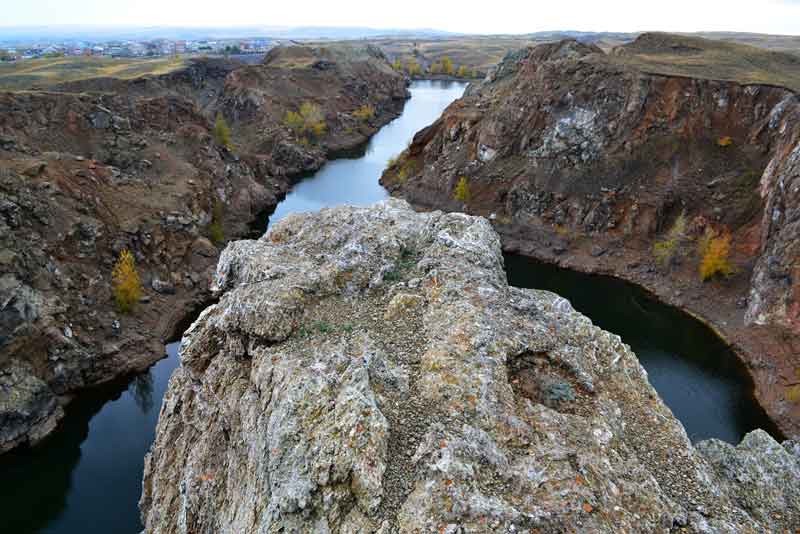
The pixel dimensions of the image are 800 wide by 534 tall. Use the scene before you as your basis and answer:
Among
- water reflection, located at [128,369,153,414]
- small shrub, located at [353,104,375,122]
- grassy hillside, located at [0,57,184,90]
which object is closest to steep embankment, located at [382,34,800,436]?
water reflection, located at [128,369,153,414]

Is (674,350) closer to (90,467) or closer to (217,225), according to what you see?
(90,467)

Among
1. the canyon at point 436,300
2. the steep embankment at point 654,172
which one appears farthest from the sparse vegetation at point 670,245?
the canyon at point 436,300

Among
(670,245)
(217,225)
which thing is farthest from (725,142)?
(217,225)

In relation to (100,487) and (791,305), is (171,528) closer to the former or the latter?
(100,487)

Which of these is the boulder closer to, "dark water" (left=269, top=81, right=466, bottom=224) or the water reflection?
the water reflection

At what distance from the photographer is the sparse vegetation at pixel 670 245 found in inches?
2210

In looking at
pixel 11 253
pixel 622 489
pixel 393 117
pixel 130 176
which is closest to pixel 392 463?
pixel 622 489

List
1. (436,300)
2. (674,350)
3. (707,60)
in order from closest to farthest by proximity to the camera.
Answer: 1. (436,300)
2. (674,350)
3. (707,60)

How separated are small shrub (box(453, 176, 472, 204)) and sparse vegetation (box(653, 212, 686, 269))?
25909mm

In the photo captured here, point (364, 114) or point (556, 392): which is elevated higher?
point (556, 392)

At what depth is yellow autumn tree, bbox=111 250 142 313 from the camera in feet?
148

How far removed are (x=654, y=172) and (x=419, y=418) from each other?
58085mm

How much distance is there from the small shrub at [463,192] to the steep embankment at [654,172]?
0.56 m

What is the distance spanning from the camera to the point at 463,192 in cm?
7306
